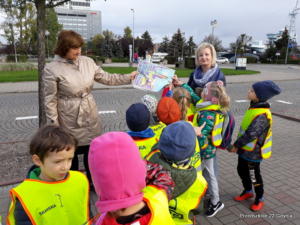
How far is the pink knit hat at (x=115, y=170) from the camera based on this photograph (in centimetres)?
99

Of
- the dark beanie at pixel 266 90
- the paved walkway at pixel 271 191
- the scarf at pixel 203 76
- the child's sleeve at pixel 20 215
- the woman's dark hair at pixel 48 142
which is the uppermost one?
the scarf at pixel 203 76

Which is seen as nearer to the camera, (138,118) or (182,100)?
(138,118)

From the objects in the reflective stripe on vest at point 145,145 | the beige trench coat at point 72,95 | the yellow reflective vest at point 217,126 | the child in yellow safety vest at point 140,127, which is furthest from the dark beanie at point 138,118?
the beige trench coat at point 72,95

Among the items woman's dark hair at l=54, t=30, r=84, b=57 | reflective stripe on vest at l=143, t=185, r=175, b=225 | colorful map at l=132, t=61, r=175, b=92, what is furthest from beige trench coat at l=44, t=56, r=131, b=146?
reflective stripe on vest at l=143, t=185, r=175, b=225

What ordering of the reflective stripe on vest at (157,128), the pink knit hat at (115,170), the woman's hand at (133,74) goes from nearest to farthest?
the pink knit hat at (115,170) → the reflective stripe on vest at (157,128) → the woman's hand at (133,74)

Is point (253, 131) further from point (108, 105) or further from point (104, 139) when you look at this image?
point (108, 105)

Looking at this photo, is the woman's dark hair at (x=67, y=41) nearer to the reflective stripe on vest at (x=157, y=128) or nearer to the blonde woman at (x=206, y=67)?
the reflective stripe on vest at (x=157, y=128)

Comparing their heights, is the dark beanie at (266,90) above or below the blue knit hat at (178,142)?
above

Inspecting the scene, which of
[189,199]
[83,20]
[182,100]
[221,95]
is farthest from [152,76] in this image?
[83,20]

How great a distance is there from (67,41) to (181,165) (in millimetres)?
1816

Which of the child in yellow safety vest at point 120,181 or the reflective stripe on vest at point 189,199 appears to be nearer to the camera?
the child in yellow safety vest at point 120,181

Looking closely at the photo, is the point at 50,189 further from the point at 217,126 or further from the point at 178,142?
the point at 217,126

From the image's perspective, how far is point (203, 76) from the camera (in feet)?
10.5

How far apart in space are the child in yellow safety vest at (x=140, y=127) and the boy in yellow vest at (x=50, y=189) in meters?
0.61
